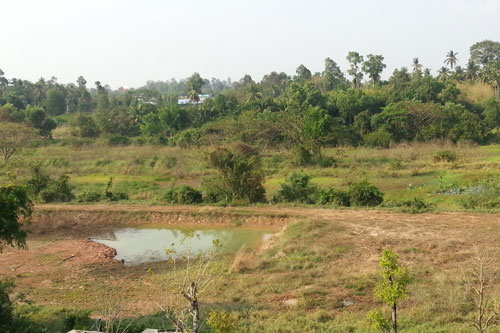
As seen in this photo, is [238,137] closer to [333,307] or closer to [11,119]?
[11,119]

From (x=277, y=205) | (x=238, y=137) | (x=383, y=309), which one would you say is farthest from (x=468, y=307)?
(x=238, y=137)

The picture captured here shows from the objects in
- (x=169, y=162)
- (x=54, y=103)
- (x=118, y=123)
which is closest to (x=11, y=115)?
(x=118, y=123)

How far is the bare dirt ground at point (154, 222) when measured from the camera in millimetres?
13219

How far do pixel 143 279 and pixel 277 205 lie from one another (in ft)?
29.9

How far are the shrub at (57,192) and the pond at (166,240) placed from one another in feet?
19.2

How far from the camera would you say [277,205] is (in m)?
21.9

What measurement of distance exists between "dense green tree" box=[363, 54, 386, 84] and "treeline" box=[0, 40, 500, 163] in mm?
137

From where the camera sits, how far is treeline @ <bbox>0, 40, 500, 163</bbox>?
40938 millimetres

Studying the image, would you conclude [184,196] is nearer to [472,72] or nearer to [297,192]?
[297,192]

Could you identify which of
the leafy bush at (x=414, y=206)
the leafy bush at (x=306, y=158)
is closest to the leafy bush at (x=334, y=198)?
the leafy bush at (x=414, y=206)

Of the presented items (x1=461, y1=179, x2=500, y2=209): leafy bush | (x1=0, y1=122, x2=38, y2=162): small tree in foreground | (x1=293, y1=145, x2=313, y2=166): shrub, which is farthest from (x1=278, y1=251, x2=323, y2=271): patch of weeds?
(x1=0, y1=122, x2=38, y2=162): small tree in foreground

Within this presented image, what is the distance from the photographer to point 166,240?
19.2 m

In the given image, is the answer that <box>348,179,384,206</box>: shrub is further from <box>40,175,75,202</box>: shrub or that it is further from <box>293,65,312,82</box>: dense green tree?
<box>293,65,312,82</box>: dense green tree

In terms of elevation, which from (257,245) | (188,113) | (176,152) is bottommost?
(257,245)
